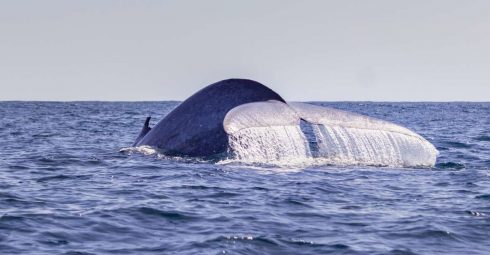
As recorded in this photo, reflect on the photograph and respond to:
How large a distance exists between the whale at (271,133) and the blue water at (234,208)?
0.31 meters

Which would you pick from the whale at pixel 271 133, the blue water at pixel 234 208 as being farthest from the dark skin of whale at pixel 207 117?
the blue water at pixel 234 208

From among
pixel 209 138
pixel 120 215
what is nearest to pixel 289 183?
pixel 209 138

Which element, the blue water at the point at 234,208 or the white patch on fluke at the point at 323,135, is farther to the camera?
the white patch on fluke at the point at 323,135

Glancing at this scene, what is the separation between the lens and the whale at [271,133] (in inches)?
482

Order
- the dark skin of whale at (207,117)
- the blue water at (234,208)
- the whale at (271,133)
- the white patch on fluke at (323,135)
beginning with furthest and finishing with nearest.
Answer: the dark skin of whale at (207,117), the whale at (271,133), the white patch on fluke at (323,135), the blue water at (234,208)

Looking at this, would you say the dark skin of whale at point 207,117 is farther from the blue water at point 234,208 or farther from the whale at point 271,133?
the blue water at point 234,208

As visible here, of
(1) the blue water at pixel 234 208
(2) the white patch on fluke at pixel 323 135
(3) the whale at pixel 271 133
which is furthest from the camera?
(3) the whale at pixel 271 133

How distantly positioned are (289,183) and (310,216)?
2.55 metres

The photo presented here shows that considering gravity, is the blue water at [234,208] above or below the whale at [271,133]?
below

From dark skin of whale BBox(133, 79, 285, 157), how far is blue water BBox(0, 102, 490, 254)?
0.29 metres

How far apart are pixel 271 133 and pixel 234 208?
239 centimetres

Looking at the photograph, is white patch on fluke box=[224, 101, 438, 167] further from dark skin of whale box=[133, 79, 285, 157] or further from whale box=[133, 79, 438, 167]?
dark skin of whale box=[133, 79, 285, 157]

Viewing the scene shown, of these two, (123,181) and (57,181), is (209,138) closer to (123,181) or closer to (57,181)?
(123,181)

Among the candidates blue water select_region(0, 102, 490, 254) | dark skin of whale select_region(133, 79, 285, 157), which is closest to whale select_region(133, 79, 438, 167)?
dark skin of whale select_region(133, 79, 285, 157)
